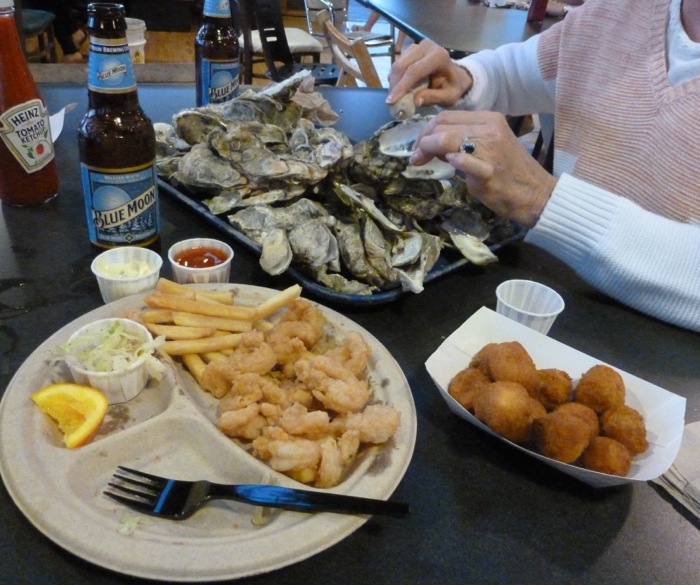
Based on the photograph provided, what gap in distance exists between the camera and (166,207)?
1508mm

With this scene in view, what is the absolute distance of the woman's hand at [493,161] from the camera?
123 cm

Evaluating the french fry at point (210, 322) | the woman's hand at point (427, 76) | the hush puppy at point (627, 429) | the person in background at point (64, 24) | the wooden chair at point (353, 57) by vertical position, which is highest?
the woman's hand at point (427, 76)

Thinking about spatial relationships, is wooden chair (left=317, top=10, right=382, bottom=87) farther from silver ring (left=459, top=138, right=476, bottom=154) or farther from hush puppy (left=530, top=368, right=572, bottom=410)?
hush puppy (left=530, top=368, right=572, bottom=410)

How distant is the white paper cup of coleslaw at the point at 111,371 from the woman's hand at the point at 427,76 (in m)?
1.01

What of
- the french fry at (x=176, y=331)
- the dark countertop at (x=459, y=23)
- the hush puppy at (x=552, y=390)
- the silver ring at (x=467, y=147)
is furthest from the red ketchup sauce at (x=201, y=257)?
A: the dark countertop at (x=459, y=23)

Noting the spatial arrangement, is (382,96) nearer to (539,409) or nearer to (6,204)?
(6,204)

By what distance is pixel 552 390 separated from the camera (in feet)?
2.96

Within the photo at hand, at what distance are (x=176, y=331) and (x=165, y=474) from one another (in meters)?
0.26

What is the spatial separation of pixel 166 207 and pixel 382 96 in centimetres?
125

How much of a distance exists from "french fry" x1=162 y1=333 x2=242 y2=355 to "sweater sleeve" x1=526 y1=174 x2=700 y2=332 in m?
0.72

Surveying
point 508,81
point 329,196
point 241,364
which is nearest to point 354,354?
point 241,364

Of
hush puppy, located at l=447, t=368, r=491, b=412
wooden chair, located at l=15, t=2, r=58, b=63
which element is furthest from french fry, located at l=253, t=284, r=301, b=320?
wooden chair, located at l=15, t=2, r=58, b=63

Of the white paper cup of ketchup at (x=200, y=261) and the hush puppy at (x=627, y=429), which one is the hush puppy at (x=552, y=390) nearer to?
the hush puppy at (x=627, y=429)

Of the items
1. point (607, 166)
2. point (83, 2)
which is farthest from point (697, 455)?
point (83, 2)
